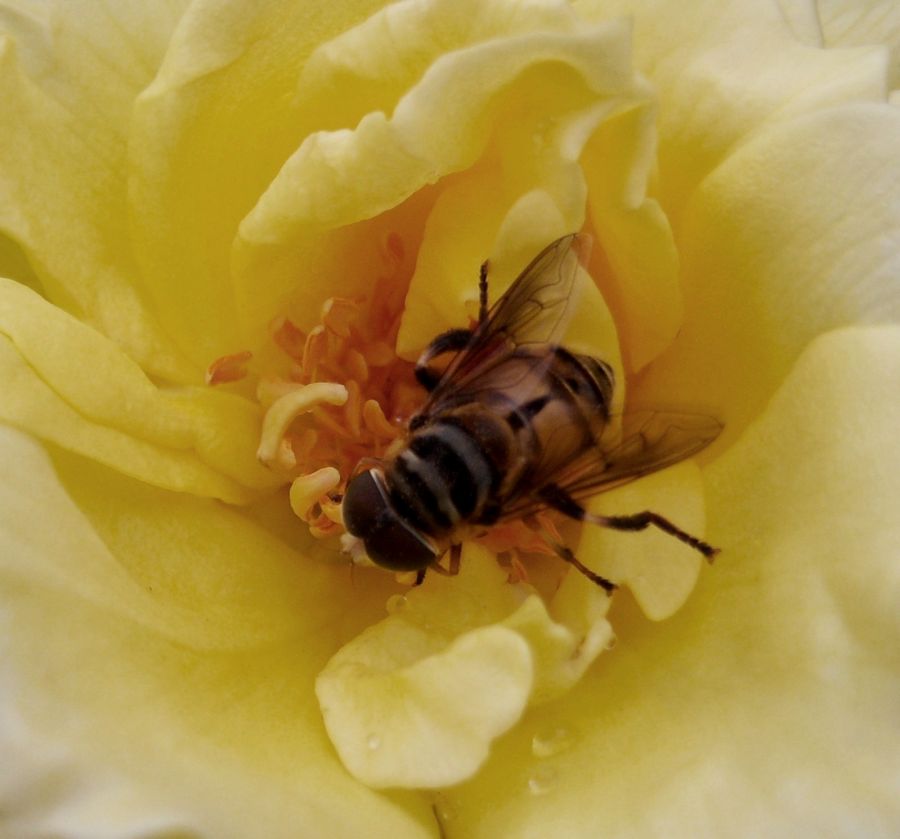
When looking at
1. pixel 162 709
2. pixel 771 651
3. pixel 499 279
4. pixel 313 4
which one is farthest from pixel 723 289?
pixel 162 709

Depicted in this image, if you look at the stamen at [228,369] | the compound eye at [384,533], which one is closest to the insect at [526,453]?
the compound eye at [384,533]

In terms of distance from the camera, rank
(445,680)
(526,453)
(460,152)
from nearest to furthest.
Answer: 1. (445,680)
2. (460,152)
3. (526,453)

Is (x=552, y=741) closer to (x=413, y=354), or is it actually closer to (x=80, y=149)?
(x=413, y=354)

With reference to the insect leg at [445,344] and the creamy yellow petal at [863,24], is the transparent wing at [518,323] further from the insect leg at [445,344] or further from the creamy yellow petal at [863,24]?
the creamy yellow petal at [863,24]

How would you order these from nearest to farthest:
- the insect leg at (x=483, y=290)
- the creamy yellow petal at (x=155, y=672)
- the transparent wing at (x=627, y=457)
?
1. the creamy yellow petal at (x=155, y=672)
2. the transparent wing at (x=627, y=457)
3. the insect leg at (x=483, y=290)

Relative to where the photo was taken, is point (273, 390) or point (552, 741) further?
point (273, 390)

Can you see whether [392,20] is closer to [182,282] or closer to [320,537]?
[182,282]

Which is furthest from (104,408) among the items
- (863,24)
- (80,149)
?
(863,24)
